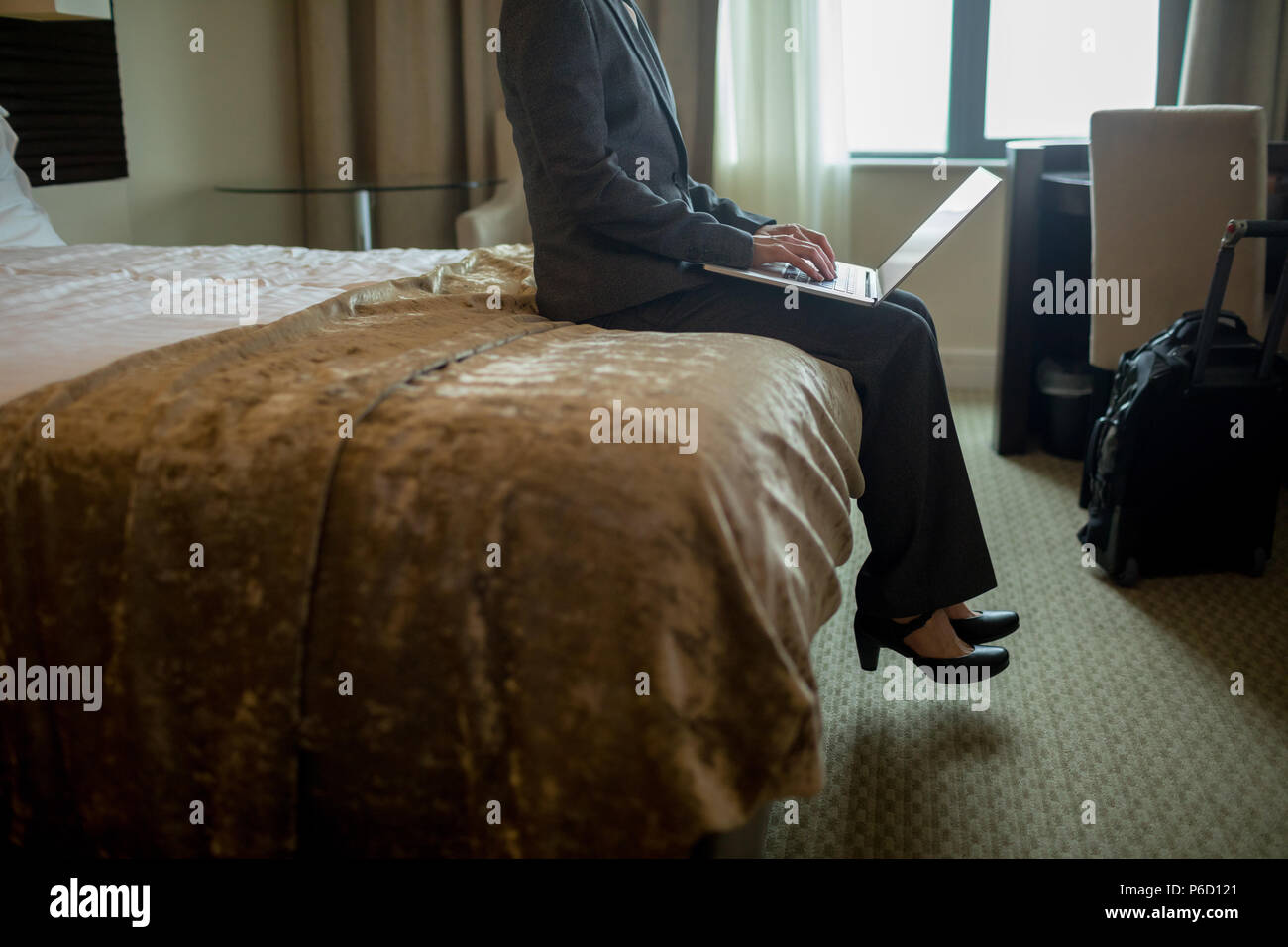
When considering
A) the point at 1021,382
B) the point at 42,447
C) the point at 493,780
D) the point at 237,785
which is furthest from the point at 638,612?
the point at 1021,382

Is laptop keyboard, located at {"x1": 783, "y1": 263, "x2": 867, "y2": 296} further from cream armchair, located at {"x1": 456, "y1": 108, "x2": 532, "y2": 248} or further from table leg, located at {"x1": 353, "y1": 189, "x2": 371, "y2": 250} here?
table leg, located at {"x1": 353, "y1": 189, "x2": 371, "y2": 250}

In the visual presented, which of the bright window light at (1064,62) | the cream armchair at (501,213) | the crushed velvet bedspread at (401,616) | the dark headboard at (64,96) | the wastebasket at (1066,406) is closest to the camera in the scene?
the crushed velvet bedspread at (401,616)

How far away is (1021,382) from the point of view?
284 centimetres

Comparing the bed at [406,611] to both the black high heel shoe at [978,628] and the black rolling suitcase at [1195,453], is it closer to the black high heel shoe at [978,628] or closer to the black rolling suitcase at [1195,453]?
the black high heel shoe at [978,628]

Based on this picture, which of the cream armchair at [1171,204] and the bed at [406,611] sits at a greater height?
the cream armchair at [1171,204]

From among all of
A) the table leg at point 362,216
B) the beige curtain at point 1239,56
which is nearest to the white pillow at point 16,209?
the table leg at point 362,216

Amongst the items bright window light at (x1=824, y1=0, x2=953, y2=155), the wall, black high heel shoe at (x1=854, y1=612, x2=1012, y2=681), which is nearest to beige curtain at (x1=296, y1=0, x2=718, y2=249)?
the wall

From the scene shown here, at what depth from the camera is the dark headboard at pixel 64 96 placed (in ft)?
8.36

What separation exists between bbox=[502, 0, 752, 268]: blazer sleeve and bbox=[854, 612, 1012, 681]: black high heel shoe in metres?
0.58

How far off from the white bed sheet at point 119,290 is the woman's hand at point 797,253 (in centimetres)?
73

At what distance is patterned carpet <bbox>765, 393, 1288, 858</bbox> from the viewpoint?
1.28m

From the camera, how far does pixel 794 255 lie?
4.91 feet

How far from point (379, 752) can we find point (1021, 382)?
7.84 feet

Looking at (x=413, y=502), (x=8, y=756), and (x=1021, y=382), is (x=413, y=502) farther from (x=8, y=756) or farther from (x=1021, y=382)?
(x=1021, y=382)
